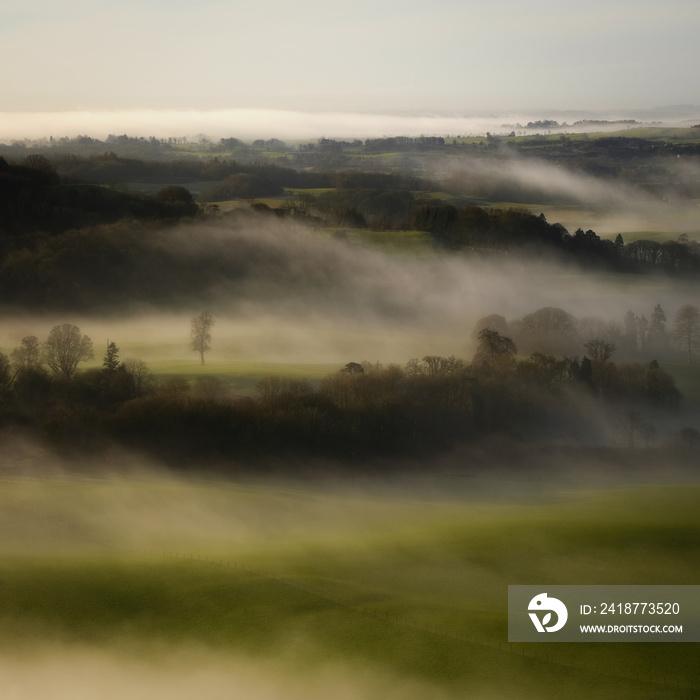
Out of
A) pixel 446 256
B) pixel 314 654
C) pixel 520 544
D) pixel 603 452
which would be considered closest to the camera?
pixel 314 654

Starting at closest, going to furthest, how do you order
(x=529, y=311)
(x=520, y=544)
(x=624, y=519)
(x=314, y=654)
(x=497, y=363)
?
(x=314, y=654)
(x=520, y=544)
(x=624, y=519)
(x=497, y=363)
(x=529, y=311)

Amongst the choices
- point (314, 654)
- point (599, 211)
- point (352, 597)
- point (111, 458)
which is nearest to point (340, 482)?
point (111, 458)

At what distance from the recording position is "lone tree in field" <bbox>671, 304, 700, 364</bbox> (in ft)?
284

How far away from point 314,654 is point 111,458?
2843 cm

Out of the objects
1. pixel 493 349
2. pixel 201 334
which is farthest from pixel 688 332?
pixel 201 334

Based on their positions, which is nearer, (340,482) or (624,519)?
(624,519)

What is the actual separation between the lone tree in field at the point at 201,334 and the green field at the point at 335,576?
27.3 meters

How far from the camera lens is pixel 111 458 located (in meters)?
58.3

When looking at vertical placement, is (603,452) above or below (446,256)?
below

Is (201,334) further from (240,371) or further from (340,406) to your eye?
(340,406)

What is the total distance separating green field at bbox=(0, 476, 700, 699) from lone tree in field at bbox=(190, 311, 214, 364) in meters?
27.3

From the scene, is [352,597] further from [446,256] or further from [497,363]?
[446,256]

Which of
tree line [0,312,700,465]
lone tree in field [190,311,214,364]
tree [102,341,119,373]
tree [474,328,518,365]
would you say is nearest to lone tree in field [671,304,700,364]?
tree line [0,312,700,465]

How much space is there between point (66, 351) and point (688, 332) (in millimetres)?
55606
